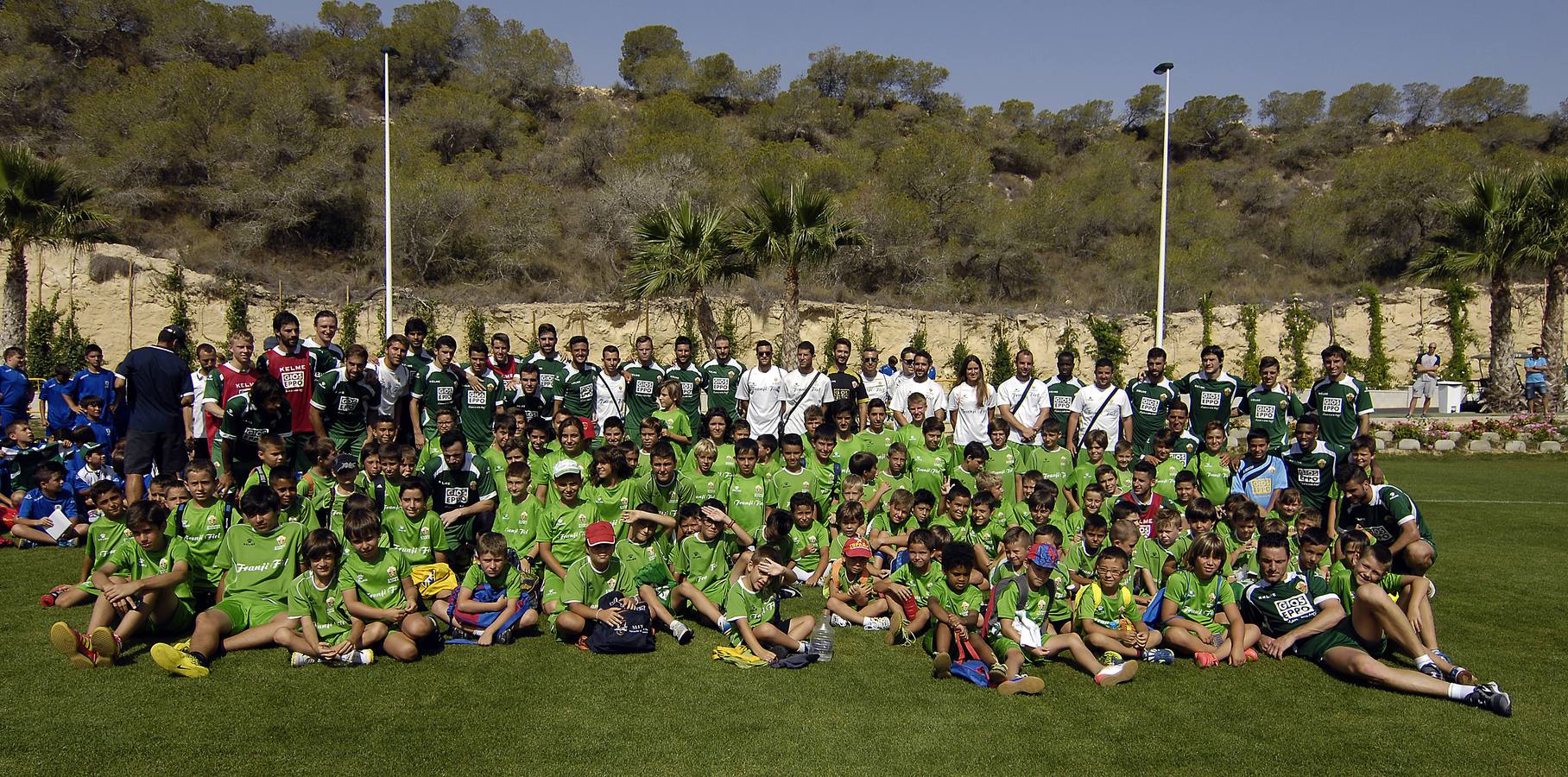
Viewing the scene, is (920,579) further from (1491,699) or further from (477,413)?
(477,413)

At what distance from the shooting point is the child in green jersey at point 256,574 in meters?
5.48

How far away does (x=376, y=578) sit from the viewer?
5695 mm

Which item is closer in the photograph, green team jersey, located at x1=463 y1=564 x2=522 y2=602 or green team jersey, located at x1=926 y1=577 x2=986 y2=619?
green team jersey, located at x1=926 y1=577 x2=986 y2=619

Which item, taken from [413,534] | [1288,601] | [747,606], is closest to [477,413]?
[413,534]

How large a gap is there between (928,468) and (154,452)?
679 centimetres

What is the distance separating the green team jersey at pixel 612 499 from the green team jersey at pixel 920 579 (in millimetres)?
2056

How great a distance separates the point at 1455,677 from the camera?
197 inches

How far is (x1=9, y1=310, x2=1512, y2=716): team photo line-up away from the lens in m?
5.59

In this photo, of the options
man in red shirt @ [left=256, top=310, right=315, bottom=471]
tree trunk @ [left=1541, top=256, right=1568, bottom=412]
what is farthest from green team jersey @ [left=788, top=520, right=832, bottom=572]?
tree trunk @ [left=1541, top=256, right=1568, bottom=412]

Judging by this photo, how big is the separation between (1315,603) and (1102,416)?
3731 mm

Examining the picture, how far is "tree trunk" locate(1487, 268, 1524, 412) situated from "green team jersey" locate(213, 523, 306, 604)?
24167 millimetres

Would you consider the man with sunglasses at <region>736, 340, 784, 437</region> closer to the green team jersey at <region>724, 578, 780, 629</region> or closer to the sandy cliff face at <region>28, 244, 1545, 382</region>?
the green team jersey at <region>724, 578, 780, 629</region>

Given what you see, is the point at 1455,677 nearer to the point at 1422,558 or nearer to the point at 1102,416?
the point at 1422,558

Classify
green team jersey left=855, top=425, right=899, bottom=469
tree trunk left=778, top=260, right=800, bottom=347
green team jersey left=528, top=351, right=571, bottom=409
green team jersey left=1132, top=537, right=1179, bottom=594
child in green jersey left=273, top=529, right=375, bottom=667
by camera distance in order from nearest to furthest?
child in green jersey left=273, top=529, right=375, bottom=667, green team jersey left=1132, top=537, right=1179, bottom=594, green team jersey left=855, top=425, right=899, bottom=469, green team jersey left=528, top=351, right=571, bottom=409, tree trunk left=778, top=260, right=800, bottom=347
